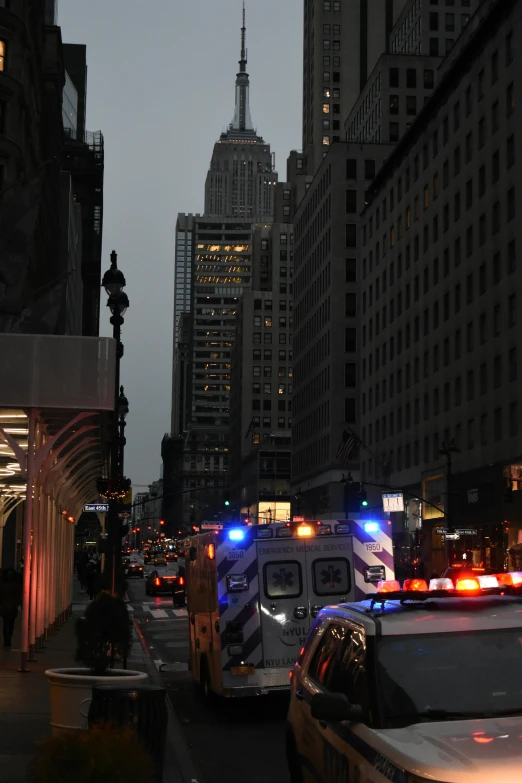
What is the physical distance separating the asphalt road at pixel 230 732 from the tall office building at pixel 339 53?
439 ft

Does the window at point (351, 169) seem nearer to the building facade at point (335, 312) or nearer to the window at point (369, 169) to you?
the building facade at point (335, 312)

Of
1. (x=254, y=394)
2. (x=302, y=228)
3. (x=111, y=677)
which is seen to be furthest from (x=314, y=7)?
(x=111, y=677)

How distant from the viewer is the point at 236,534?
15.3 m

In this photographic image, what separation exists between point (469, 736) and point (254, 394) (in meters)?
163

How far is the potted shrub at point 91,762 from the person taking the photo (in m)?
5.52

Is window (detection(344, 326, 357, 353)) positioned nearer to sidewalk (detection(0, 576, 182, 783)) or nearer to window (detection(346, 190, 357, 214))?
window (detection(346, 190, 357, 214))

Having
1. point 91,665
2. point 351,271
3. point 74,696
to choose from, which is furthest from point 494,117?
point 74,696

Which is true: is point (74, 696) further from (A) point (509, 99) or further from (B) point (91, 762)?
(A) point (509, 99)

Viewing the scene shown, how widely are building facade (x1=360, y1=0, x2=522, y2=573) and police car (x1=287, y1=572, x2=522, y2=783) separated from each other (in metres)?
39.3

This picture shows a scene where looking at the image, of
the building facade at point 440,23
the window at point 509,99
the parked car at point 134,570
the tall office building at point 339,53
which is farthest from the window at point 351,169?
the window at point 509,99

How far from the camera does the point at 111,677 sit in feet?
36.6

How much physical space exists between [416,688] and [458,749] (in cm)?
110

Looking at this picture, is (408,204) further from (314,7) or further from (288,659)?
(314,7)

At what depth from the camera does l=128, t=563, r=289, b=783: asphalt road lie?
1160 cm
